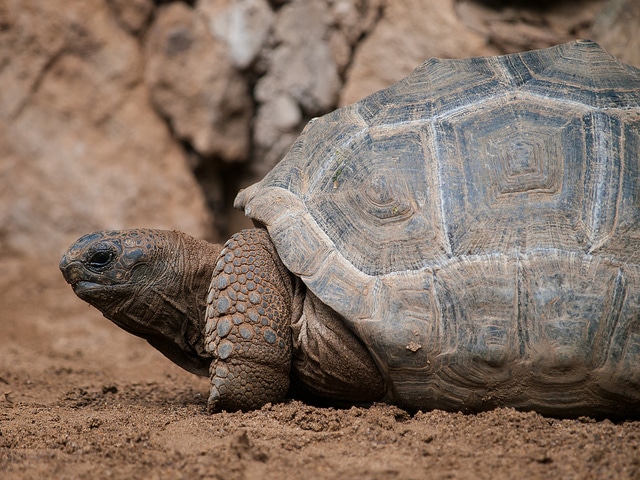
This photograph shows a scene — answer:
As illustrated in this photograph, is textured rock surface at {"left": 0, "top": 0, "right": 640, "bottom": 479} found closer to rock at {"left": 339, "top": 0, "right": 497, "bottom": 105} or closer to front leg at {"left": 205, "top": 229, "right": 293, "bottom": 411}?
rock at {"left": 339, "top": 0, "right": 497, "bottom": 105}

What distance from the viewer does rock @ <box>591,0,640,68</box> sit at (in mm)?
4977

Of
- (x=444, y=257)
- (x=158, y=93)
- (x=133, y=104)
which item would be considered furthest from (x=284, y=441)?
(x=133, y=104)

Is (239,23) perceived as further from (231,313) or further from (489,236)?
(489,236)

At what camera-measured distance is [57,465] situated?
8.45 feet

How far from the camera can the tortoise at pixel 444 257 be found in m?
2.95

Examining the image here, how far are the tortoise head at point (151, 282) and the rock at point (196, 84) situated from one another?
3140mm

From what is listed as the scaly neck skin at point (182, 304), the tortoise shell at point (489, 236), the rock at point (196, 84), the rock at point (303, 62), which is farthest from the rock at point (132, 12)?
the tortoise shell at point (489, 236)

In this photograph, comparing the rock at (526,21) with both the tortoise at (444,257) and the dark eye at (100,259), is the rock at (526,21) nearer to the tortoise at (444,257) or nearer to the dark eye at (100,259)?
the tortoise at (444,257)

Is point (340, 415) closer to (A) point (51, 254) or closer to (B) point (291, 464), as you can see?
(B) point (291, 464)

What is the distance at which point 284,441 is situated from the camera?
2.77m

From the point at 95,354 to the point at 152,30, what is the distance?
3130mm

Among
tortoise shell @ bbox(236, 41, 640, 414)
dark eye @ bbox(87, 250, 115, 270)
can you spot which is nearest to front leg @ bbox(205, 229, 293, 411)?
tortoise shell @ bbox(236, 41, 640, 414)

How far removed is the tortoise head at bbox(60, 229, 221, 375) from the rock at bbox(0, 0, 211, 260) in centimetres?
335

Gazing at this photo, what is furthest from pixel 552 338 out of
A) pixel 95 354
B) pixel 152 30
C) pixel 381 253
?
pixel 152 30
